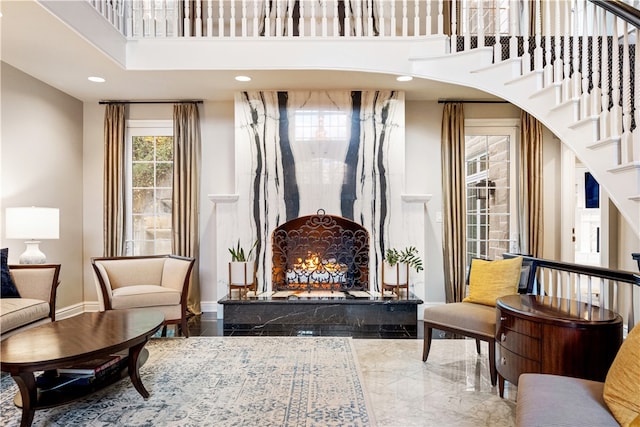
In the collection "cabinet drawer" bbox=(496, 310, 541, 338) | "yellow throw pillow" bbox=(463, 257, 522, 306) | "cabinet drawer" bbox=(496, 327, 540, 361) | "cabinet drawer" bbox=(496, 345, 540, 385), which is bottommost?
"cabinet drawer" bbox=(496, 345, 540, 385)

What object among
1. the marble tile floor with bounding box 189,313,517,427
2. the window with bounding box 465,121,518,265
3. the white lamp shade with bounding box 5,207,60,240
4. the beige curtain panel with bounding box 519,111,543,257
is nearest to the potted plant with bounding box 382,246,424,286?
the marble tile floor with bounding box 189,313,517,427

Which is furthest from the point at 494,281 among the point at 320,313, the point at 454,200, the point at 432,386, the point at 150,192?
the point at 150,192

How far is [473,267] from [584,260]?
536 centimetres

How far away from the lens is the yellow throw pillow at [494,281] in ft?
9.84

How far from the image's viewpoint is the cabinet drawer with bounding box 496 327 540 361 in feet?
7.24

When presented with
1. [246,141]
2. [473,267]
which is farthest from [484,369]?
[246,141]

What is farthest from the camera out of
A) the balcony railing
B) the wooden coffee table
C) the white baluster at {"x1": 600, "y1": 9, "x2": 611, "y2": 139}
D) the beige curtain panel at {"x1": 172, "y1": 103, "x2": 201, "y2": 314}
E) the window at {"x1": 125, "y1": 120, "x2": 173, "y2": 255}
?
the window at {"x1": 125, "y1": 120, "x2": 173, "y2": 255}

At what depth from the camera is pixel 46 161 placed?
4.47 meters

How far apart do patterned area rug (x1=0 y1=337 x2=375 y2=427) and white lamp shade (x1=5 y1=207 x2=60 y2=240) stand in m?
1.36

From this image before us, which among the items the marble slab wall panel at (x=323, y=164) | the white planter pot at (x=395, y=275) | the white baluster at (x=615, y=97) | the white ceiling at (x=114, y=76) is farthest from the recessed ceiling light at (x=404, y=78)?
the white planter pot at (x=395, y=275)

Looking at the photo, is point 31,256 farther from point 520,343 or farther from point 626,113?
point 626,113

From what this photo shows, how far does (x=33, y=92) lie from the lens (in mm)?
4285

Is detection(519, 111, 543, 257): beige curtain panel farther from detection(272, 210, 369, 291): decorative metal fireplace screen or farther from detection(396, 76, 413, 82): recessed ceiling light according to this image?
detection(272, 210, 369, 291): decorative metal fireplace screen

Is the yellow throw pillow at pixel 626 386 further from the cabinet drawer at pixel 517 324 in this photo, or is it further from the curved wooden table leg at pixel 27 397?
the curved wooden table leg at pixel 27 397
